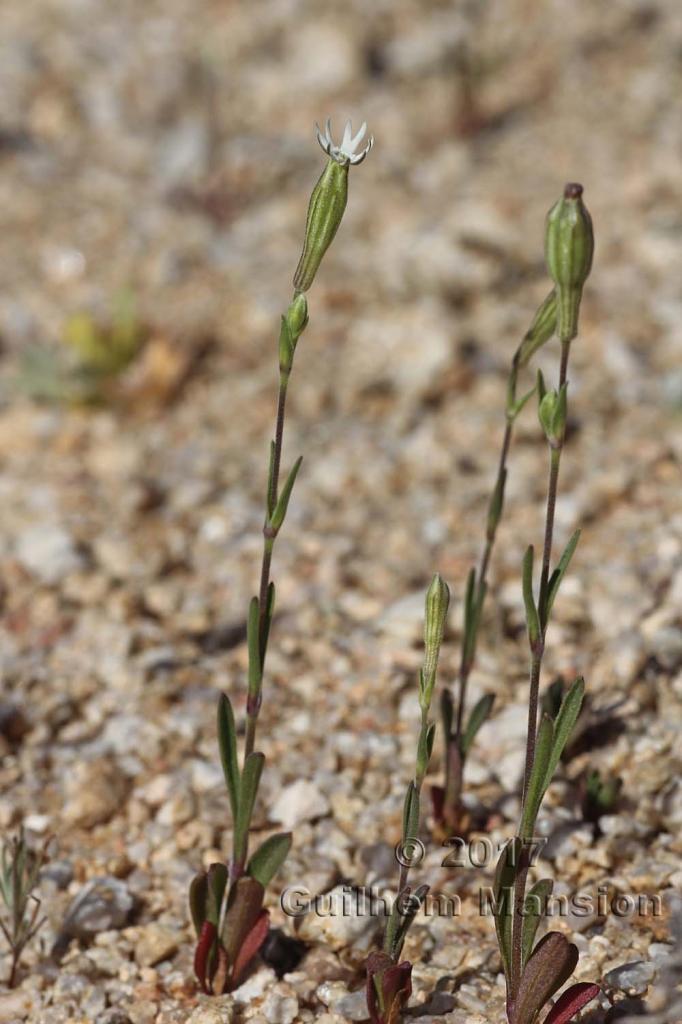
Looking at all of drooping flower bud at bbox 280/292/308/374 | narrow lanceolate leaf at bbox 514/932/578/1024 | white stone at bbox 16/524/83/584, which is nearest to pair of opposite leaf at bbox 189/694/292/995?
narrow lanceolate leaf at bbox 514/932/578/1024

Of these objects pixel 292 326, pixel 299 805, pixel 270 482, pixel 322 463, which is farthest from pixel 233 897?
pixel 322 463

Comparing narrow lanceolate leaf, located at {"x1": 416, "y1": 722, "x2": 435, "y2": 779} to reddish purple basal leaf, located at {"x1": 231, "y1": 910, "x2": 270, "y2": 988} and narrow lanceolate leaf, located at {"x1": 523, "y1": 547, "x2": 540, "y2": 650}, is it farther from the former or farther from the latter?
reddish purple basal leaf, located at {"x1": 231, "y1": 910, "x2": 270, "y2": 988}

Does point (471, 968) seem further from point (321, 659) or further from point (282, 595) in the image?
point (282, 595)

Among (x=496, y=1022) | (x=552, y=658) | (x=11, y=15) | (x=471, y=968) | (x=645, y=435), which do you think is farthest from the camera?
(x=11, y=15)

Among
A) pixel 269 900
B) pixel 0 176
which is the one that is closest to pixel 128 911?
pixel 269 900

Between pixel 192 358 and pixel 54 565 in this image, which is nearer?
pixel 54 565

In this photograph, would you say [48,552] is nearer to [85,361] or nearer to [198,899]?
[85,361]
